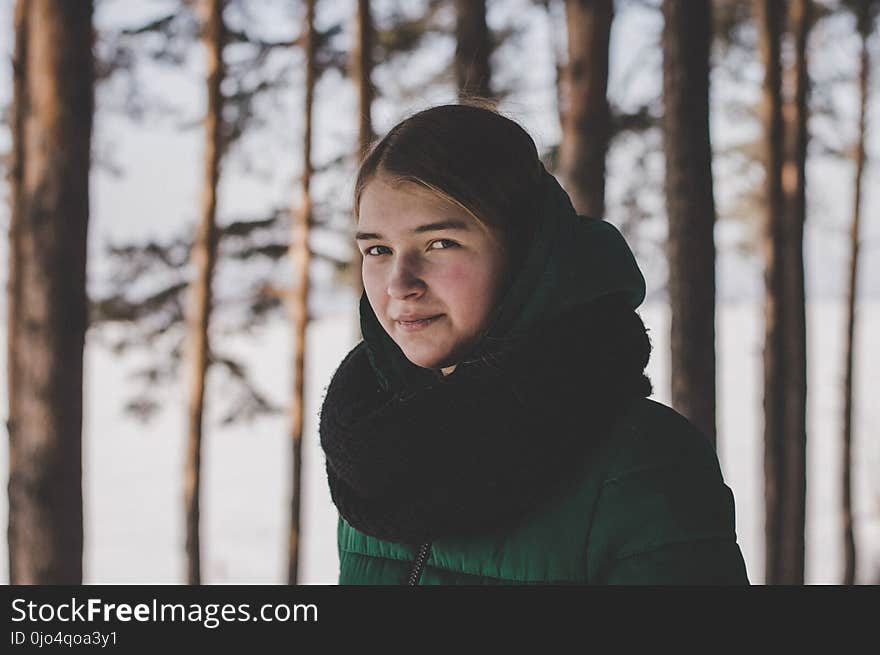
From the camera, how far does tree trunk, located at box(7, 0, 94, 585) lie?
4.45 m

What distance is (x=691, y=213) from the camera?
5086mm

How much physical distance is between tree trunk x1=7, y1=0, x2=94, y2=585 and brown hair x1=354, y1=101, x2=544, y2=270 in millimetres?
3375

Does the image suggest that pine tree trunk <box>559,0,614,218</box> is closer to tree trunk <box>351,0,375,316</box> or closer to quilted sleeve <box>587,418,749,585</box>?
tree trunk <box>351,0,375,316</box>

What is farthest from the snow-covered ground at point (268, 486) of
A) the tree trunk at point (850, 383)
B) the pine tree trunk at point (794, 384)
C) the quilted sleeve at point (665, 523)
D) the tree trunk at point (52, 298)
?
the quilted sleeve at point (665, 523)

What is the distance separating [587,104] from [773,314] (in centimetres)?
436

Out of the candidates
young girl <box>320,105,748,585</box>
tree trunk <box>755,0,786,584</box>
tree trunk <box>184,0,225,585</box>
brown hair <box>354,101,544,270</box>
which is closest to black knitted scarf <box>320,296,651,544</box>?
young girl <box>320,105,748,585</box>

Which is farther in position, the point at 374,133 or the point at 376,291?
A: the point at 374,133

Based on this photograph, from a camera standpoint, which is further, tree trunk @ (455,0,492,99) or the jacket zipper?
tree trunk @ (455,0,492,99)

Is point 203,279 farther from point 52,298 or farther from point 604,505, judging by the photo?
point 604,505

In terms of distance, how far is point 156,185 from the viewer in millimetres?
11586

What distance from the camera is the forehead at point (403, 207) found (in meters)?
1.61

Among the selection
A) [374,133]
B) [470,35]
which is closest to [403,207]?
[374,133]

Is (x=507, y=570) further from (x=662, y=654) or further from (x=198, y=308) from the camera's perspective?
(x=198, y=308)

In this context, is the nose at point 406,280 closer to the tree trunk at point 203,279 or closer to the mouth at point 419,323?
the mouth at point 419,323
